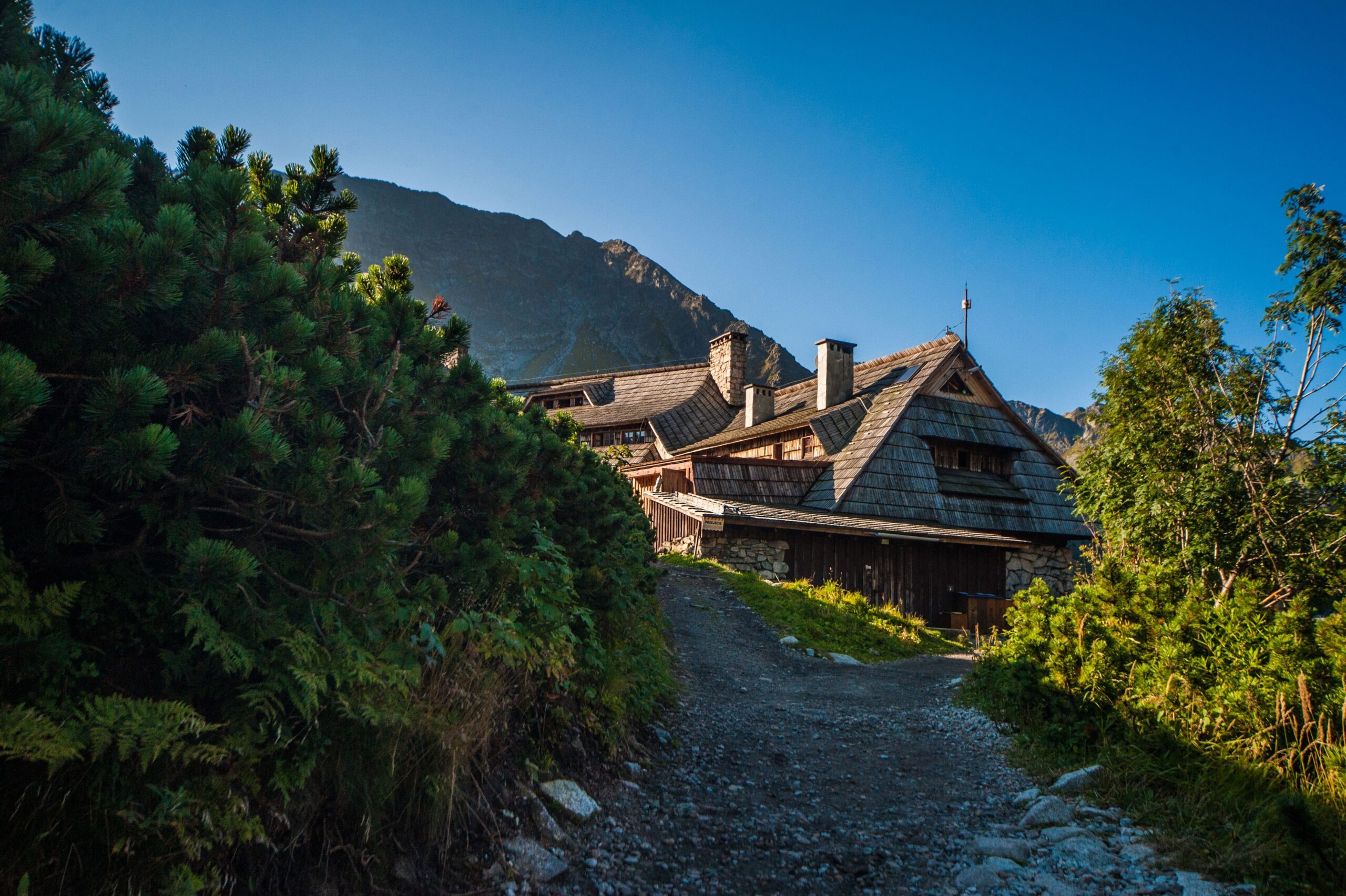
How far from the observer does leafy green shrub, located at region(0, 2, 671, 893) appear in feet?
7.51

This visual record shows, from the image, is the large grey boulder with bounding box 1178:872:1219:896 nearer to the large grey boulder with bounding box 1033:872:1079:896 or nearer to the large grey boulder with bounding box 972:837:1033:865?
the large grey boulder with bounding box 1033:872:1079:896

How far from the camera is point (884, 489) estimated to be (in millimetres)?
21453

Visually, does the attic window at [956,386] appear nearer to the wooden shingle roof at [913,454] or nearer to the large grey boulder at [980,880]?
the wooden shingle roof at [913,454]

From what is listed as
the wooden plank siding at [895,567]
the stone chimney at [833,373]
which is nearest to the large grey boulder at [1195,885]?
the wooden plank siding at [895,567]

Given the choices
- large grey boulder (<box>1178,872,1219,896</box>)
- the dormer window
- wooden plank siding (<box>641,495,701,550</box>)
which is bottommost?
large grey boulder (<box>1178,872,1219,896</box>)

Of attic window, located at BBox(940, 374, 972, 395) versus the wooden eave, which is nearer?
the wooden eave

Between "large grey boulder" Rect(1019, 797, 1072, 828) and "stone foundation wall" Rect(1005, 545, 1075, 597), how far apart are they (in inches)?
679

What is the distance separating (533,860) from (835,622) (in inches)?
441

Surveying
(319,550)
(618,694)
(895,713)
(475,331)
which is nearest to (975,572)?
(895,713)

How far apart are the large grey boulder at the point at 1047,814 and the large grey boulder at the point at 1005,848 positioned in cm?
34

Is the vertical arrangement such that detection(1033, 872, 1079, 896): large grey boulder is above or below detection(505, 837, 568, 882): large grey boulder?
below

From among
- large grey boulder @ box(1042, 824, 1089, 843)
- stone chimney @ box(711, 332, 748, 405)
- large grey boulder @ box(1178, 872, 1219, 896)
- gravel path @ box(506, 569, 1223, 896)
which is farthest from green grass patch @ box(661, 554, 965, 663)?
stone chimney @ box(711, 332, 748, 405)

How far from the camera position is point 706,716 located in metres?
7.52

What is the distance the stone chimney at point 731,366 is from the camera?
32812 mm
